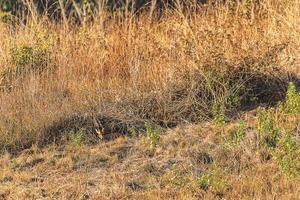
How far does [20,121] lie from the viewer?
616 centimetres

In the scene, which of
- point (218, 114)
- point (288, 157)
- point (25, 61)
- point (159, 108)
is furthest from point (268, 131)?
point (25, 61)

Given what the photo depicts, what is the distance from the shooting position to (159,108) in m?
6.12

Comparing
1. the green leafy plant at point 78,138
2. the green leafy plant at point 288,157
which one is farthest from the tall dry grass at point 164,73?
the green leafy plant at point 288,157

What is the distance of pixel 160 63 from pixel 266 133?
6.45 feet

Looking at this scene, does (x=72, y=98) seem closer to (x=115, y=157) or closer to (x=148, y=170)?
(x=115, y=157)

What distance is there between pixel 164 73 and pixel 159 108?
55cm

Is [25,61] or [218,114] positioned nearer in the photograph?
[218,114]

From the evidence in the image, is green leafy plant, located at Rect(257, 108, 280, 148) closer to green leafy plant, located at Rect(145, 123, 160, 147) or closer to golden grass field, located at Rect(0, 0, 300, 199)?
golden grass field, located at Rect(0, 0, 300, 199)

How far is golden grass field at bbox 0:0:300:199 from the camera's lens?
4754 mm

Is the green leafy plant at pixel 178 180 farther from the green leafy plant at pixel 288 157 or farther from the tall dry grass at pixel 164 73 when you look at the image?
the tall dry grass at pixel 164 73

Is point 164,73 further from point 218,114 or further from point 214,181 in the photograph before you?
point 214,181

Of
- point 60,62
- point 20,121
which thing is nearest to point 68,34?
point 60,62

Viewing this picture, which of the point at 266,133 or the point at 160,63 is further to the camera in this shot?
the point at 160,63

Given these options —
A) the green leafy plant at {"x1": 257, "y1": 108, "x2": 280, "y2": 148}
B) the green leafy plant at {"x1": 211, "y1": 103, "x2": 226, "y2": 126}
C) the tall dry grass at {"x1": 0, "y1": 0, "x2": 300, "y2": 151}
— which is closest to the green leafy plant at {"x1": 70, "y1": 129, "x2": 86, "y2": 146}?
the tall dry grass at {"x1": 0, "y1": 0, "x2": 300, "y2": 151}
